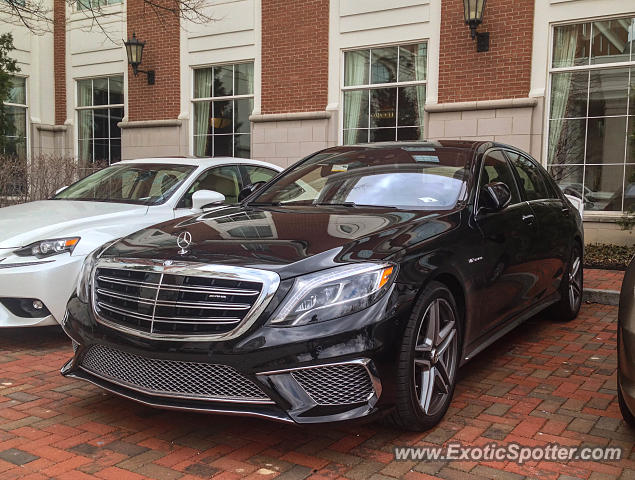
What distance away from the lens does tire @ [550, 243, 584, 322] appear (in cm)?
588

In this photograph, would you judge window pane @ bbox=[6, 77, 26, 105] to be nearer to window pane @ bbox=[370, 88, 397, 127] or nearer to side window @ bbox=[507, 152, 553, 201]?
window pane @ bbox=[370, 88, 397, 127]

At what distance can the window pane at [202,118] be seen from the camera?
1406cm

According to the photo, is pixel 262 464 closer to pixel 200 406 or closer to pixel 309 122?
pixel 200 406

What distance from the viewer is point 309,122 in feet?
40.9

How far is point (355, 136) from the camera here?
40.1ft

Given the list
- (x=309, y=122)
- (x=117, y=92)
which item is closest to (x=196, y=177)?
(x=309, y=122)

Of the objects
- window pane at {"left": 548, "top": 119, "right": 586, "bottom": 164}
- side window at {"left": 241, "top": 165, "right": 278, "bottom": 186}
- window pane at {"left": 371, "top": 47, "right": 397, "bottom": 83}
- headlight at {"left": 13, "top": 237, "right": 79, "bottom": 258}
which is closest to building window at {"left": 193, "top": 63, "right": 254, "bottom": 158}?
window pane at {"left": 371, "top": 47, "right": 397, "bottom": 83}

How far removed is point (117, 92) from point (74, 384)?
12515 mm

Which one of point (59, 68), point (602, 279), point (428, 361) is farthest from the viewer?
point (59, 68)

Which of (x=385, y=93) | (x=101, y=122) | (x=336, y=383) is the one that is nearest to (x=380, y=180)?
(x=336, y=383)

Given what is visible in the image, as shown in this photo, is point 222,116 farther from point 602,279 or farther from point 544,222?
point 544,222

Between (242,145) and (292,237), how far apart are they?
10.5 m

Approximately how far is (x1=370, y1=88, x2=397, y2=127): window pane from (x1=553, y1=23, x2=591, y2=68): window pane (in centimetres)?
286

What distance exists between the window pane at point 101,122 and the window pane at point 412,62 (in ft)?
25.5
